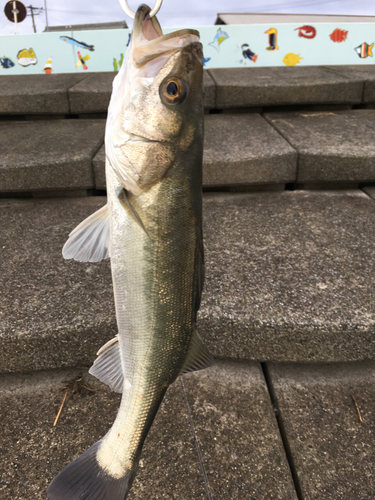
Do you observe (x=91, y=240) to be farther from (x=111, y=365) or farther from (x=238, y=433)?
(x=238, y=433)

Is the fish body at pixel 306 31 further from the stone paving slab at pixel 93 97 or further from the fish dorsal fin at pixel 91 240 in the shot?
the fish dorsal fin at pixel 91 240

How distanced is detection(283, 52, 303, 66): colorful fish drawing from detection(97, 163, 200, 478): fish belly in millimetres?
5702

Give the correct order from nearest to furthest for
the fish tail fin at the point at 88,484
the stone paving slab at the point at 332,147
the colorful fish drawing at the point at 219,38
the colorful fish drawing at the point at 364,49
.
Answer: the fish tail fin at the point at 88,484 → the stone paving slab at the point at 332,147 → the colorful fish drawing at the point at 219,38 → the colorful fish drawing at the point at 364,49

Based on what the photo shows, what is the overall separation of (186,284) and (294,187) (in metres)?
2.39

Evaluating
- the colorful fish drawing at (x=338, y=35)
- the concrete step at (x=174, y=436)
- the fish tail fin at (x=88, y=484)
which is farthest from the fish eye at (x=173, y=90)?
the colorful fish drawing at (x=338, y=35)

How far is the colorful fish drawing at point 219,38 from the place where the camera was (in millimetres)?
5338

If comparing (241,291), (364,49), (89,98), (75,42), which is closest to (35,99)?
(89,98)

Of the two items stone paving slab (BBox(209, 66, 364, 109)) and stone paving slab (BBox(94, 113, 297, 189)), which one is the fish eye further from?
stone paving slab (BBox(209, 66, 364, 109))

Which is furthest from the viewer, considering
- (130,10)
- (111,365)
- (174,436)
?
(174,436)

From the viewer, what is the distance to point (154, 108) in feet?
3.10

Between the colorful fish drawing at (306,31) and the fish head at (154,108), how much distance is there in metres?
5.73

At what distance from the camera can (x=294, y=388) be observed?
171 cm

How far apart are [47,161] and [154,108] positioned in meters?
2.09

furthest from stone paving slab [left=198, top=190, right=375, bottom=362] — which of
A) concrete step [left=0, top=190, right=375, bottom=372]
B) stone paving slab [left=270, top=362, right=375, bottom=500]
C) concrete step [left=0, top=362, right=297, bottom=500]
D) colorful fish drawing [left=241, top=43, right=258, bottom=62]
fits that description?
colorful fish drawing [left=241, top=43, right=258, bottom=62]
